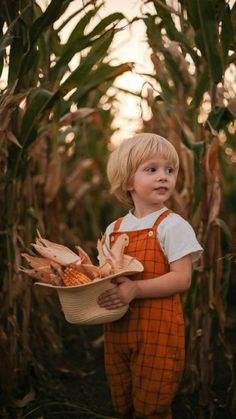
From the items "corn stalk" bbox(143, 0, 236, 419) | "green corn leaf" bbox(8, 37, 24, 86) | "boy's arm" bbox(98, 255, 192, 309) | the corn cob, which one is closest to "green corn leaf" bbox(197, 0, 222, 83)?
"corn stalk" bbox(143, 0, 236, 419)

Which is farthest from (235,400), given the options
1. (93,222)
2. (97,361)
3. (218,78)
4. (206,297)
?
(93,222)

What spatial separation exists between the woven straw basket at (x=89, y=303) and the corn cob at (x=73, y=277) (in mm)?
19

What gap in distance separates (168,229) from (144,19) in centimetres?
99

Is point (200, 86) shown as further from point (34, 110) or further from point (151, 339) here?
point (151, 339)

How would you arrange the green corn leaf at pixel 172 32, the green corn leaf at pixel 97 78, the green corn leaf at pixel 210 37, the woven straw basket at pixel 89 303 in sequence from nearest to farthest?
the woven straw basket at pixel 89 303 < the green corn leaf at pixel 210 37 < the green corn leaf at pixel 172 32 < the green corn leaf at pixel 97 78

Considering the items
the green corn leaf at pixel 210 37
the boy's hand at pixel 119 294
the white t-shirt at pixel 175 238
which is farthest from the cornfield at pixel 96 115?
the boy's hand at pixel 119 294

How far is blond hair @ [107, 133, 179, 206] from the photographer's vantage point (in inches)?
66.5

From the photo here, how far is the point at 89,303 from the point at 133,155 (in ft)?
1.27

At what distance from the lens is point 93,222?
4574 millimetres

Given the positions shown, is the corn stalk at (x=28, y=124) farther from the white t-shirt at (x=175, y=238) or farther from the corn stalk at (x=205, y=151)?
the white t-shirt at (x=175, y=238)

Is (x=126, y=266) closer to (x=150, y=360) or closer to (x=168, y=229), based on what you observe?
(x=168, y=229)

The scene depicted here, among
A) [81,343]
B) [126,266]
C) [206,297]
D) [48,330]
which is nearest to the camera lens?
[126,266]

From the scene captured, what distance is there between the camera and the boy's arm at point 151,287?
1615 millimetres

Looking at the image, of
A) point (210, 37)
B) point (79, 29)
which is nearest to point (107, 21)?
point (79, 29)
